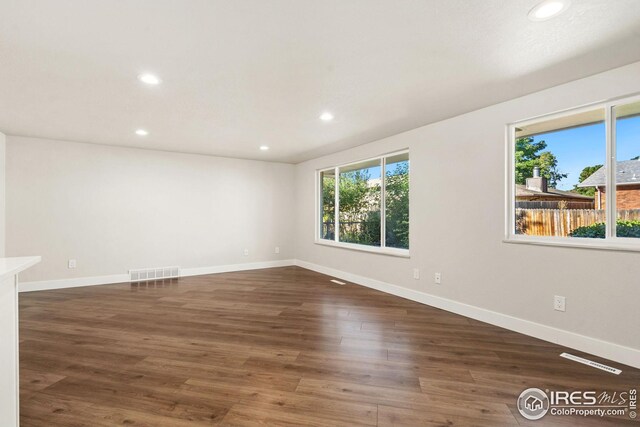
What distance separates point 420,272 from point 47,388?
12.4 feet

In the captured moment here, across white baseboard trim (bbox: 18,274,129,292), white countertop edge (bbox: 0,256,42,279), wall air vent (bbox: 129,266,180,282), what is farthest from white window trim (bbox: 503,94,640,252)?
white baseboard trim (bbox: 18,274,129,292)

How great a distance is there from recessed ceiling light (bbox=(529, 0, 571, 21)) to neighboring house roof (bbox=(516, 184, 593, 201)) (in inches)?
67.1

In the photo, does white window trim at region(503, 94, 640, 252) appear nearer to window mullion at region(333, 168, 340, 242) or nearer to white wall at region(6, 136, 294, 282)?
window mullion at region(333, 168, 340, 242)

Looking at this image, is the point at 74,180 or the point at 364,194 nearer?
the point at 74,180

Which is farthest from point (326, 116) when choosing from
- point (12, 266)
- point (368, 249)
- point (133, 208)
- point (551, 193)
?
point (133, 208)

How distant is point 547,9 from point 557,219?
194 centimetres

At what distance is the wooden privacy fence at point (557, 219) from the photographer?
255cm

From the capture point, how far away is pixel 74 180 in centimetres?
477

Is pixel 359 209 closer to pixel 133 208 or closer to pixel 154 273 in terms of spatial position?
pixel 154 273

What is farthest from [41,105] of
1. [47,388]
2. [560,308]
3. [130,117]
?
[560,308]

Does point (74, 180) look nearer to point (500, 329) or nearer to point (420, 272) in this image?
point (420, 272)

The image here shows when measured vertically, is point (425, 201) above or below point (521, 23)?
below

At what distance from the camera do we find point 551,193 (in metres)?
2.91

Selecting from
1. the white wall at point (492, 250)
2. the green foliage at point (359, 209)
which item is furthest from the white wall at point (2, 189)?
the white wall at point (492, 250)
